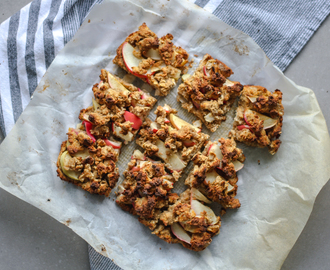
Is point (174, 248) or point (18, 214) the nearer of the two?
point (174, 248)

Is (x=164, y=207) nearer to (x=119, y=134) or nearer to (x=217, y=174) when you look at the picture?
(x=217, y=174)

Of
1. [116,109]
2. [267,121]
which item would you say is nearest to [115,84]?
[116,109]

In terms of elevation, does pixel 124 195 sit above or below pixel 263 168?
below

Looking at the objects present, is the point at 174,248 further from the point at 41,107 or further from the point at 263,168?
the point at 41,107

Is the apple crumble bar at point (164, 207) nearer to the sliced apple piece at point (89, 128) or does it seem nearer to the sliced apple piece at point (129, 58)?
the sliced apple piece at point (89, 128)

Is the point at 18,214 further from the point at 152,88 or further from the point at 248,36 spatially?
the point at 248,36

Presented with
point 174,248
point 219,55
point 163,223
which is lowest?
point 174,248

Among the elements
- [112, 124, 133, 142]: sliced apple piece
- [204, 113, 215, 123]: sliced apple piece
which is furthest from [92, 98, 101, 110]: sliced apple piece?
[204, 113, 215, 123]: sliced apple piece

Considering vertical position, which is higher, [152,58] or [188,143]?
[152,58]

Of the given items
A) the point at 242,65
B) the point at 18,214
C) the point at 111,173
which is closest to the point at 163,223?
the point at 111,173
